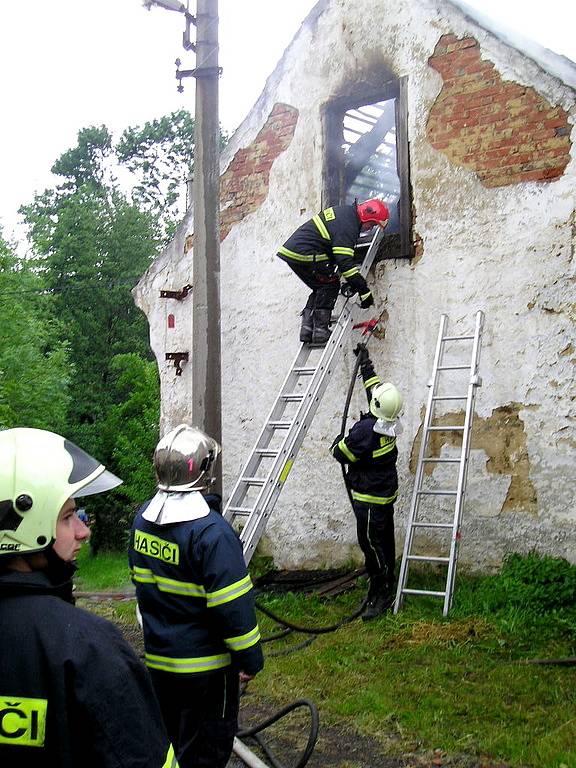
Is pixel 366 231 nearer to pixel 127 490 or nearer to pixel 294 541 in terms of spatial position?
pixel 294 541

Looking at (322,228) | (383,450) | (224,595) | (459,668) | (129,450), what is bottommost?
(129,450)

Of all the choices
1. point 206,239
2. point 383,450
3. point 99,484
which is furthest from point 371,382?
point 99,484

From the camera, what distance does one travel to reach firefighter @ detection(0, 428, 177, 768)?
1710 millimetres

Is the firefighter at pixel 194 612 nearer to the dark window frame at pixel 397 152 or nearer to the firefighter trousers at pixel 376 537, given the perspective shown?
the firefighter trousers at pixel 376 537

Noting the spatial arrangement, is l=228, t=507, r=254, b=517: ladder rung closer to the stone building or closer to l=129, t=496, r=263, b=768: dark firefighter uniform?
the stone building

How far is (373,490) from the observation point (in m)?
6.69

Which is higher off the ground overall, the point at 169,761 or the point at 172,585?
the point at 169,761

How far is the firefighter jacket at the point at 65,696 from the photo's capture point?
171 cm

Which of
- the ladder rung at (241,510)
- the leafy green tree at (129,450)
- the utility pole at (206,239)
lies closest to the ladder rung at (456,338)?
the utility pole at (206,239)

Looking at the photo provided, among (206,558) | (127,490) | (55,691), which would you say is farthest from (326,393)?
(127,490)

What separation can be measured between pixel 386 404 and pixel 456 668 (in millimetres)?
2169

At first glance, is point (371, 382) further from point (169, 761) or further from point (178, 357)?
point (169, 761)

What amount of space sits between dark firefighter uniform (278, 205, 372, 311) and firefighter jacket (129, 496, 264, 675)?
4.20 metres

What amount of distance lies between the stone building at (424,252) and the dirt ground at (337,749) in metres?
2.88
